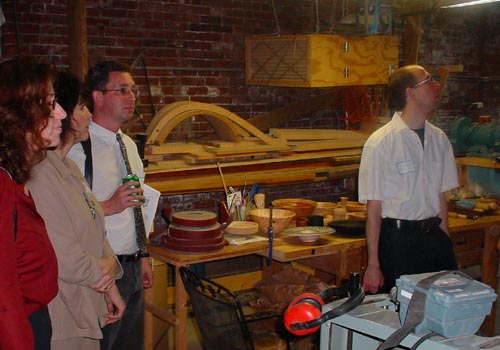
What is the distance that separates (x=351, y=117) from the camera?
6.09m

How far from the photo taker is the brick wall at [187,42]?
470cm

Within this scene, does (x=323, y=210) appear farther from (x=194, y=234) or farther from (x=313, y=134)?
(x=194, y=234)

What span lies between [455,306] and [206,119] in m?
3.93

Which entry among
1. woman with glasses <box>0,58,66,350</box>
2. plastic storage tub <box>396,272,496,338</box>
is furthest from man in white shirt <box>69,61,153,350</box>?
plastic storage tub <box>396,272,496,338</box>

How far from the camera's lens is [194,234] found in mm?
3896

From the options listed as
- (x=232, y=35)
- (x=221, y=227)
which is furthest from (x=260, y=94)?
(x=221, y=227)

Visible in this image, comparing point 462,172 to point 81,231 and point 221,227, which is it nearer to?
point 221,227

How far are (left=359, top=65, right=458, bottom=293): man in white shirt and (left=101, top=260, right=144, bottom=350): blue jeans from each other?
126 centimetres

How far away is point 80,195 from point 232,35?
3.23m

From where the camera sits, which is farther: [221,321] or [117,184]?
[117,184]

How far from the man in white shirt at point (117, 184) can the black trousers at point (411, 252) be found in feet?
4.45

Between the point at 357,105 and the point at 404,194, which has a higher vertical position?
the point at 357,105

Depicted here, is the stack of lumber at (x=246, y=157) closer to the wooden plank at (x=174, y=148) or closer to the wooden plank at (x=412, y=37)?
the wooden plank at (x=174, y=148)

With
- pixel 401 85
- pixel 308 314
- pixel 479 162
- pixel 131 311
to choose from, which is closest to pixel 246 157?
pixel 401 85
